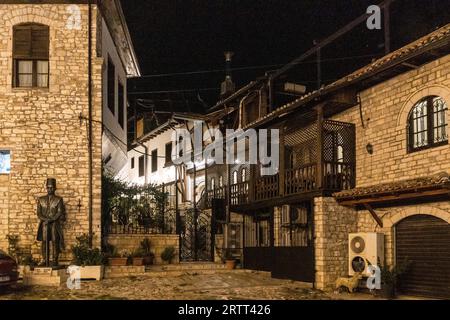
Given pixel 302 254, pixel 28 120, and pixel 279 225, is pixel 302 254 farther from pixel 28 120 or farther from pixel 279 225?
pixel 28 120

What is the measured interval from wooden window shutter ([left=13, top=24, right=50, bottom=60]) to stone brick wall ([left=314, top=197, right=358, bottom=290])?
9.69 meters

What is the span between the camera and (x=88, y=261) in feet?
53.4

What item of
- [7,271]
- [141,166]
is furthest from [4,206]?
[141,166]

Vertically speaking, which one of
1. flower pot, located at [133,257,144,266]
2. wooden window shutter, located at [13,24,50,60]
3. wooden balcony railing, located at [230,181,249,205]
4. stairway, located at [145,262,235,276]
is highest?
wooden window shutter, located at [13,24,50,60]

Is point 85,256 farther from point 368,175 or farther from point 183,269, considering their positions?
point 368,175

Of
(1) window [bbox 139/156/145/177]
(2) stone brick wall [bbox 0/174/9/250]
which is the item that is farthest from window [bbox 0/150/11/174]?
(1) window [bbox 139/156/145/177]

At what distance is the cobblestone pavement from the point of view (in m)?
13.5

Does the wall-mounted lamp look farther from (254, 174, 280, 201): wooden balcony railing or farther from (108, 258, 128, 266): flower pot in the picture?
(108, 258, 128, 266): flower pot

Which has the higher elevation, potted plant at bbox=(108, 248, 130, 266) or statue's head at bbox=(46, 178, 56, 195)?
statue's head at bbox=(46, 178, 56, 195)

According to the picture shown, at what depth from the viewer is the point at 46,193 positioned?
17.1 m

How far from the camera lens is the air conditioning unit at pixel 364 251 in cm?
1422

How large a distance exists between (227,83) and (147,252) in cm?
1170

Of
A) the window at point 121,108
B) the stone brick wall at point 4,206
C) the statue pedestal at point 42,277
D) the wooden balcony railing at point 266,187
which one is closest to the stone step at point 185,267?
the wooden balcony railing at point 266,187
